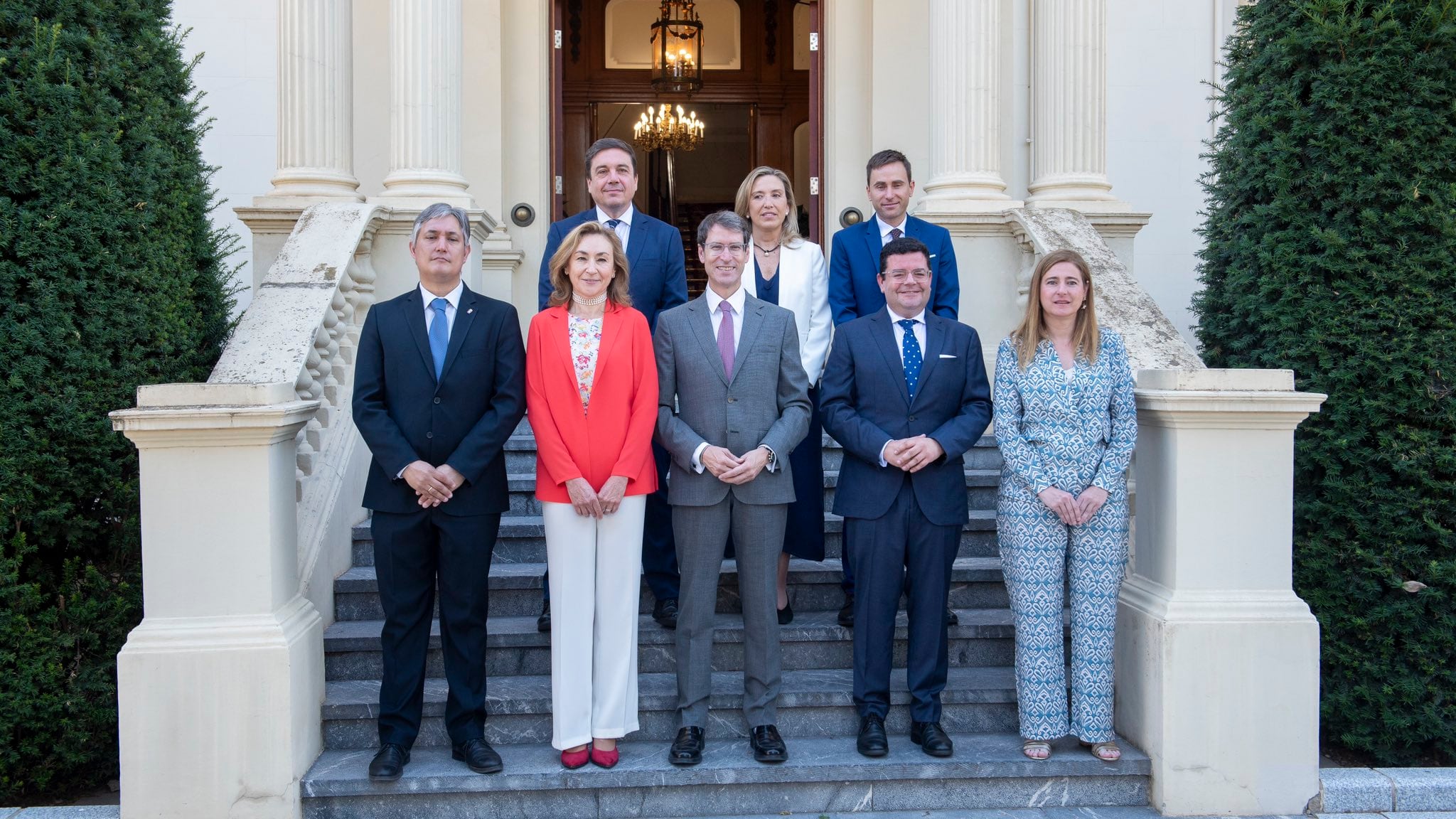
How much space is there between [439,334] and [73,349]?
4.71 ft

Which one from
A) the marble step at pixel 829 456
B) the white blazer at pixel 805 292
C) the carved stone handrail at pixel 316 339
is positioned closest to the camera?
the carved stone handrail at pixel 316 339

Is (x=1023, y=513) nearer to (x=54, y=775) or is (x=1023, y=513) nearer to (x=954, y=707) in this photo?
(x=954, y=707)

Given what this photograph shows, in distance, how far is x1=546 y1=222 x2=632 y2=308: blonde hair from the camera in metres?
3.94

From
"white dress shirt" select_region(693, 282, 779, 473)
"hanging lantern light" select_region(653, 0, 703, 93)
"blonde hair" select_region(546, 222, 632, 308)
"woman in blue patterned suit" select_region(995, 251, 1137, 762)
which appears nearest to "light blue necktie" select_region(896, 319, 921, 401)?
"woman in blue patterned suit" select_region(995, 251, 1137, 762)

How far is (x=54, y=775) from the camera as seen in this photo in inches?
170

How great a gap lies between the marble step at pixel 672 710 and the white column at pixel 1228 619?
2.06ft

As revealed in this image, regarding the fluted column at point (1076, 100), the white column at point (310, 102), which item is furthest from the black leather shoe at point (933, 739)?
A: the white column at point (310, 102)

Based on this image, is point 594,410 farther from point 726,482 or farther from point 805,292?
point 805,292

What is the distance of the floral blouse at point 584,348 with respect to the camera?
3.92 m

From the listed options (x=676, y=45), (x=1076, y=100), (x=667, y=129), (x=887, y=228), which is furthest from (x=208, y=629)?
(x=667, y=129)

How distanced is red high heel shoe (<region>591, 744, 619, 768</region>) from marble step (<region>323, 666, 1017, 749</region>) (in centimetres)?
28

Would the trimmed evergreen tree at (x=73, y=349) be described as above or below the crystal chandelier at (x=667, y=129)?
below

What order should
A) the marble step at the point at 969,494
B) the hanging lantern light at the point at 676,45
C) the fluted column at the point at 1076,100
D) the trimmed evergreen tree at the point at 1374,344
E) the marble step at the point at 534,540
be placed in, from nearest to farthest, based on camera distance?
the trimmed evergreen tree at the point at 1374,344 → the marble step at the point at 534,540 → the marble step at the point at 969,494 → the fluted column at the point at 1076,100 → the hanging lantern light at the point at 676,45

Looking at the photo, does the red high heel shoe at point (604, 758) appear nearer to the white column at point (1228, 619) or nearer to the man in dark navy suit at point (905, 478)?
the man in dark navy suit at point (905, 478)
